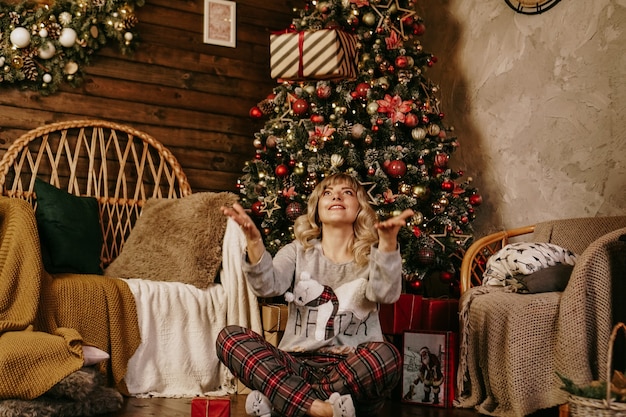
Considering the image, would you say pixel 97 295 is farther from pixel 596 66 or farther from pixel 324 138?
pixel 596 66

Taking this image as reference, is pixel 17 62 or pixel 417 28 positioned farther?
pixel 417 28

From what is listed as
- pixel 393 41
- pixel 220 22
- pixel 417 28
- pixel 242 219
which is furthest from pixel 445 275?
pixel 220 22

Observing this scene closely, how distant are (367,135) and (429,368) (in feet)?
3.91

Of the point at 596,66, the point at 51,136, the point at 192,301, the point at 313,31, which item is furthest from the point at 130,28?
the point at 596,66

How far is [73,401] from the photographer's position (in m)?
2.44

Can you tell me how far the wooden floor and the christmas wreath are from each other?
1.81m

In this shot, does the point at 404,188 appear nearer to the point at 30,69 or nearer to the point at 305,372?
the point at 305,372

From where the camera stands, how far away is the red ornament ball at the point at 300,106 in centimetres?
371

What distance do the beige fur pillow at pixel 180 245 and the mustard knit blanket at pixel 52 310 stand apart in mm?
300

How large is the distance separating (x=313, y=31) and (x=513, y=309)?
169 centimetres

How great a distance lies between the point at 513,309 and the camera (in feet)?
8.57

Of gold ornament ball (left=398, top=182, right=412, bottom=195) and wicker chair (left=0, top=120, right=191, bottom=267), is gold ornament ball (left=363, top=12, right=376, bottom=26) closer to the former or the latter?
gold ornament ball (left=398, top=182, right=412, bottom=195)

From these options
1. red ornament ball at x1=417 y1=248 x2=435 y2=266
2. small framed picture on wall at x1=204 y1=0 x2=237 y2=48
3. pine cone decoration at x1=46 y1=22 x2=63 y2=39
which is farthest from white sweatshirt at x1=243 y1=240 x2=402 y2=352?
small framed picture on wall at x1=204 y1=0 x2=237 y2=48

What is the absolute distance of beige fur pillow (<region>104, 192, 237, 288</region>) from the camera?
326cm
